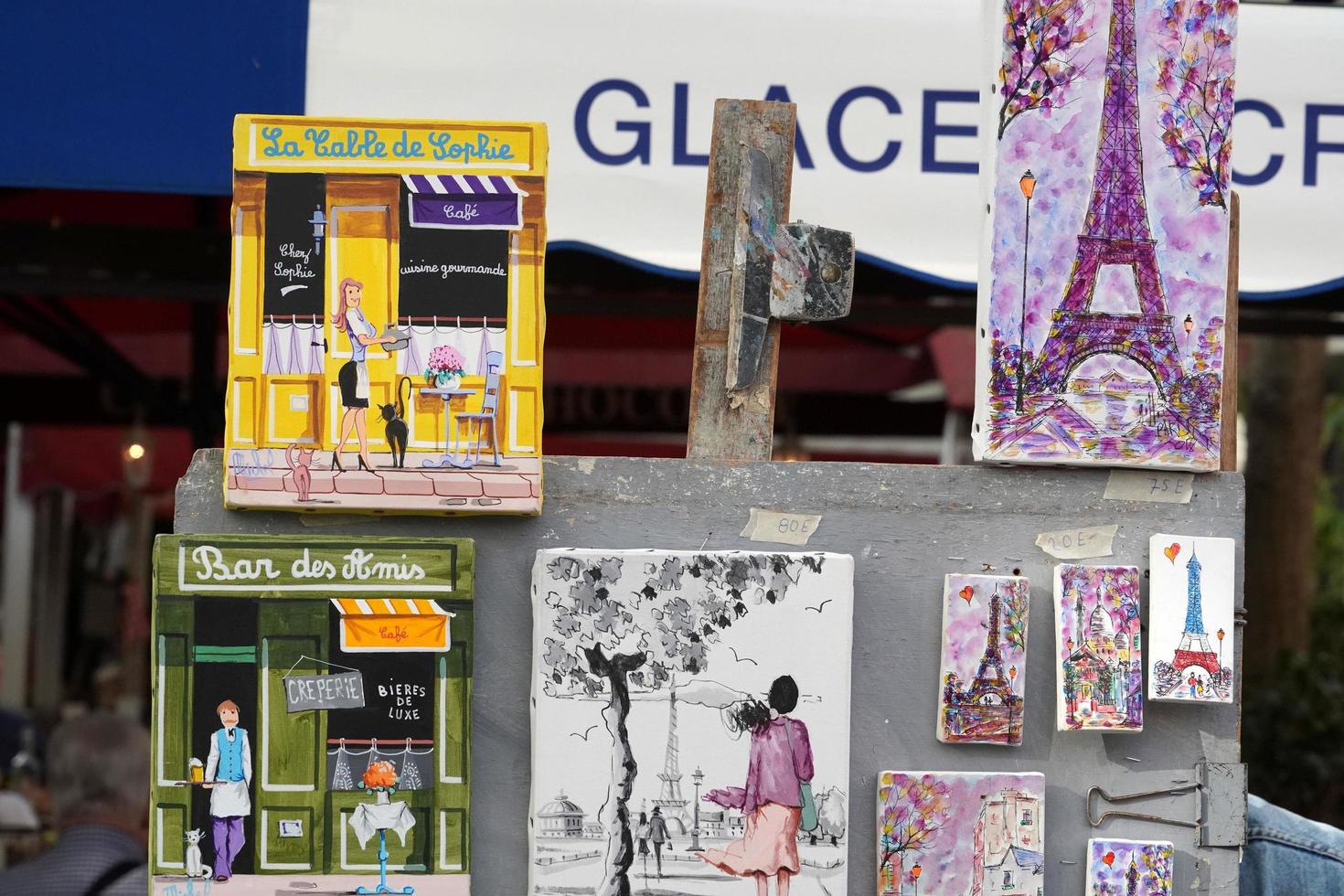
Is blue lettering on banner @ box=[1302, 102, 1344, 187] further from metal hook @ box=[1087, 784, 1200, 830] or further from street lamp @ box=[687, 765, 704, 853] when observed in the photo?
street lamp @ box=[687, 765, 704, 853]

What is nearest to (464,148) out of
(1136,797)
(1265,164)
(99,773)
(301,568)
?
(301,568)

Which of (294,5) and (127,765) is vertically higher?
(294,5)

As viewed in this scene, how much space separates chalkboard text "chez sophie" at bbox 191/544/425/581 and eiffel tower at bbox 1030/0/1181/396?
0.74 metres

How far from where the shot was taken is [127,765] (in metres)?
3.22

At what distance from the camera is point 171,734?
59.9 inches

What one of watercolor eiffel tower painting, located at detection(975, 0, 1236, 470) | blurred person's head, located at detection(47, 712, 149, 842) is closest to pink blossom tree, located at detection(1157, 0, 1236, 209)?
watercolor eiffel tower painting, located at detection(975, 0, 1236, 470)

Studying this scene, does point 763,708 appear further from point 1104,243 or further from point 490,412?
point 1104,243

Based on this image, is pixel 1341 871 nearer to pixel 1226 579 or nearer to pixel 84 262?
pixel 1226 579

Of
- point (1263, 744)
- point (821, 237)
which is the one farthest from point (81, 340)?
point (1263, 744)

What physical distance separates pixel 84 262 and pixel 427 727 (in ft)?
5.99

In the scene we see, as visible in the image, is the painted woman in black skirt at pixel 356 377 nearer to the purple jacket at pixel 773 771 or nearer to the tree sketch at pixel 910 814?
the purple jacket at pixel 773 771

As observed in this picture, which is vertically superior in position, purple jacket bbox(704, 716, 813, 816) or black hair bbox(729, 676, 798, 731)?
black hair bbox(729, 676, 798, 731)

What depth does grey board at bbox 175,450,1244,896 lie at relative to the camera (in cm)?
157

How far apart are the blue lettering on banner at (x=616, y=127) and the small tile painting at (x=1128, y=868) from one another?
1.30 metres
